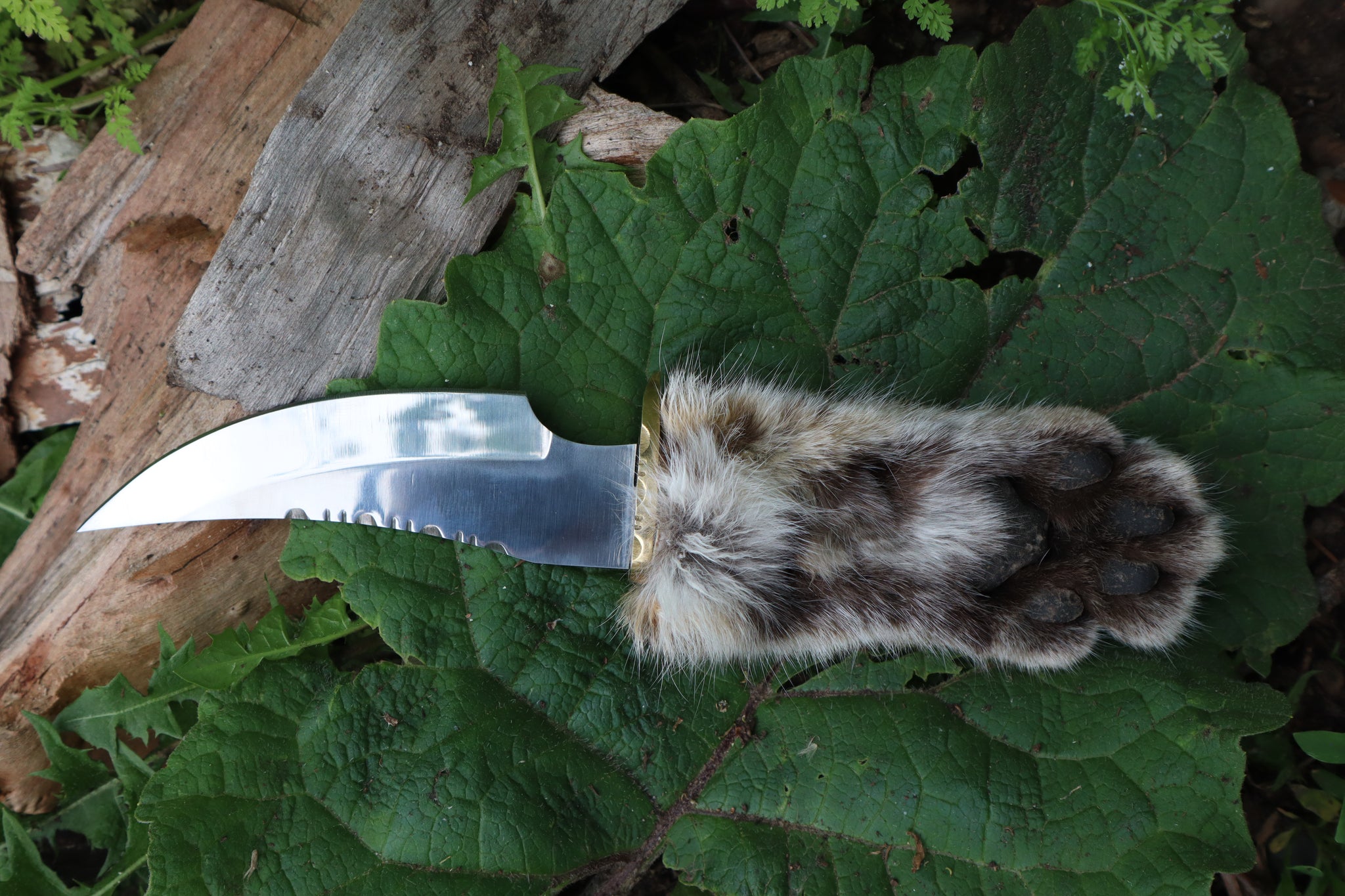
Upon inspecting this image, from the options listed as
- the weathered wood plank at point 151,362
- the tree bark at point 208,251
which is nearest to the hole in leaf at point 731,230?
the tree bark at point 208,251

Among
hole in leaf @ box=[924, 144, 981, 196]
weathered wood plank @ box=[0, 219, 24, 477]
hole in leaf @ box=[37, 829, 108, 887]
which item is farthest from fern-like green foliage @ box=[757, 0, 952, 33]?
hole in leaf @ box=[37, 829, 108, 887]

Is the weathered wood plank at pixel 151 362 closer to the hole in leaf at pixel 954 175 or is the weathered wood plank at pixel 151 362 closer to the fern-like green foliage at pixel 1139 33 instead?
the fern-like green foliage at pixel 1139 33

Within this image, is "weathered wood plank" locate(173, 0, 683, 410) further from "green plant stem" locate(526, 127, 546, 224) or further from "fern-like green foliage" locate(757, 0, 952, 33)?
"fern-like green foliage" locate(757, 0, 952, 33)

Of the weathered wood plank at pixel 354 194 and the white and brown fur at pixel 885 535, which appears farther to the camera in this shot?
the weathered wood plank at pixel 354 194

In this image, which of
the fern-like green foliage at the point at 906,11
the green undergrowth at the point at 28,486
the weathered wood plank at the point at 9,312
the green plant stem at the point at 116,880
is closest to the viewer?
the fern-like green foliage at the point at 906,11

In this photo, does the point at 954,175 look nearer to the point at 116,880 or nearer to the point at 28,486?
the point at 116,880

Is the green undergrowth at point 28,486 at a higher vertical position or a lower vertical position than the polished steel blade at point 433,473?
lower
